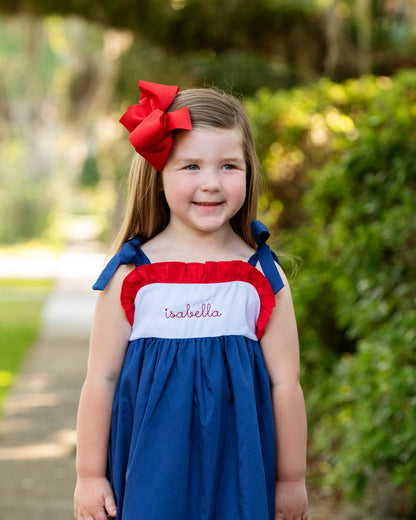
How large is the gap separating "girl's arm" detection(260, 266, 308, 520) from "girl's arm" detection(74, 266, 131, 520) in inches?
14.3

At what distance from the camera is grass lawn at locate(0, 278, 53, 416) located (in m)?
8.12

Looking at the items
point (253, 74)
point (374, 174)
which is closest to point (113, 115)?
point (253, 74)

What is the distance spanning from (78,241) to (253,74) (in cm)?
2239

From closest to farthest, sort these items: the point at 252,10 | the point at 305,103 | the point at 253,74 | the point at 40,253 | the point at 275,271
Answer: the point at 275,271
the point at 305,103
the point at 252,10
the point at 253,74
the point at 40,253

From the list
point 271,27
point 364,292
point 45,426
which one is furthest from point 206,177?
point 271,27

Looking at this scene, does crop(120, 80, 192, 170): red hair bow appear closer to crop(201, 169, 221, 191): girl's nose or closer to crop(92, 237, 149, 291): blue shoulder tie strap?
crop(201, 169, 221, 191): girl's nose

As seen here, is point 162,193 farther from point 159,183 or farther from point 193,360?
point 193,360

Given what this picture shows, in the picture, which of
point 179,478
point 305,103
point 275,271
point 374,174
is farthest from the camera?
point 305,103

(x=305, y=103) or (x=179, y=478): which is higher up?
(x=305, y=103)

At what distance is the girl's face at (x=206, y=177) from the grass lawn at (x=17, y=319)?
4.87m

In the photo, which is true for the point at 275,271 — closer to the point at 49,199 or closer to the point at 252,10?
the point at 252,10

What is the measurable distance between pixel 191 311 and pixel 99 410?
0.33 meters

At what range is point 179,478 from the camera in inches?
70.7

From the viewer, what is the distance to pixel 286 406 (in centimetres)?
191
